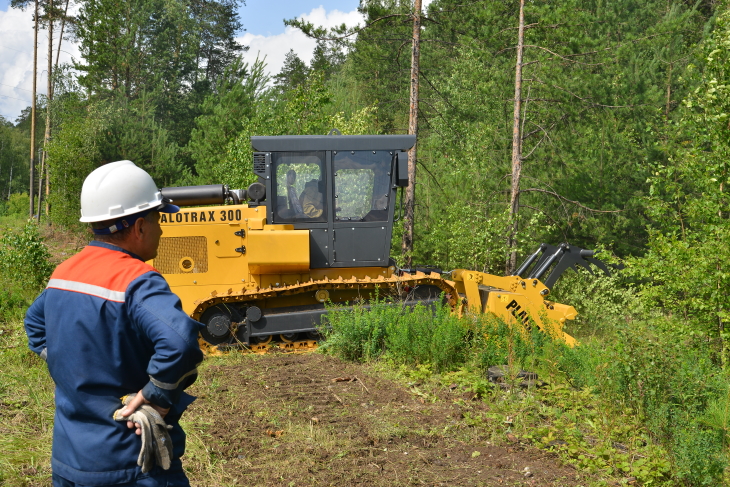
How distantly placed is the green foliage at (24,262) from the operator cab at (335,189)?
223 inches

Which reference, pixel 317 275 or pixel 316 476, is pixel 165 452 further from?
pixel 317 275

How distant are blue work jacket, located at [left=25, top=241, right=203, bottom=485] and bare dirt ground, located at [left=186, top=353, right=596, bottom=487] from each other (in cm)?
229

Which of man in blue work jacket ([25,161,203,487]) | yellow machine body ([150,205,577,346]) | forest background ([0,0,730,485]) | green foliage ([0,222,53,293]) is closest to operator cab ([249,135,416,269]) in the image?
yellow machine body ([150,205,577,346])

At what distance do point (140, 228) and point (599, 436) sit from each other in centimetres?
421

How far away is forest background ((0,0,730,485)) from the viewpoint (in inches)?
273

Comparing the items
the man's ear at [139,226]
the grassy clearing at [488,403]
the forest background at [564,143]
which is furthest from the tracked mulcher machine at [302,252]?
the man's ear at [139,226]

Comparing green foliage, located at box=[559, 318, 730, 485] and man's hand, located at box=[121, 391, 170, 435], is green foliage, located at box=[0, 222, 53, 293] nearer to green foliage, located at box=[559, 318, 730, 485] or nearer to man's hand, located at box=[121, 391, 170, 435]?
green foliage, located at box=[559, 318, 730, 485]

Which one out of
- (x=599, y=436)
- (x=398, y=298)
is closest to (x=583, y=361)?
(x=599, y=436)

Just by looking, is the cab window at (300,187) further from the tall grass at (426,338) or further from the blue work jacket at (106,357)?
the blue work jacket at (106,357)

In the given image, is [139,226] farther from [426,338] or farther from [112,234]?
[426,338]

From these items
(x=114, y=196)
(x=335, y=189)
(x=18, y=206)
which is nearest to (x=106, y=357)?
(x=114, y=196)

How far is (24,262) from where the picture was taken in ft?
38.7

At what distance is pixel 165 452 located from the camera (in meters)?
2.23

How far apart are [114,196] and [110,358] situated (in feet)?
1.96
